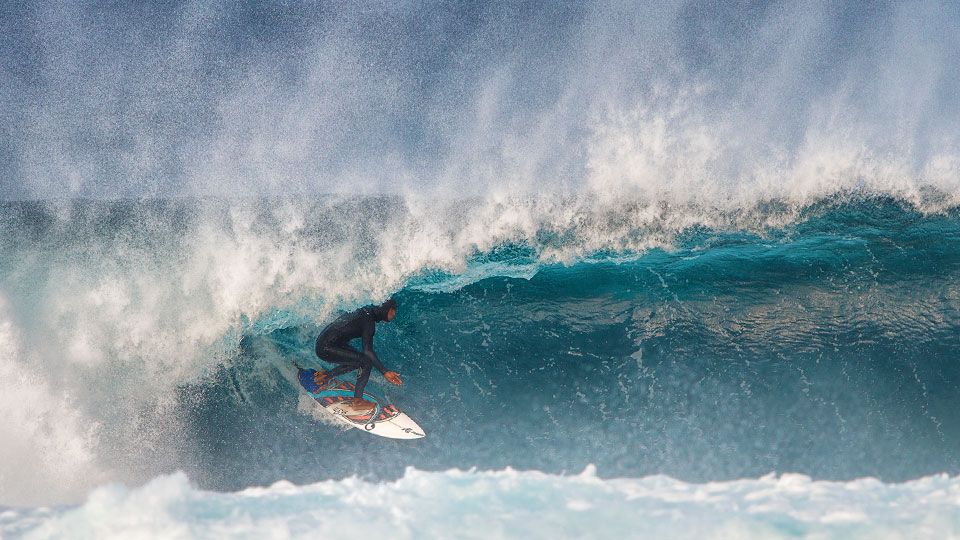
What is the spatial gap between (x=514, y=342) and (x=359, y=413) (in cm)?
193

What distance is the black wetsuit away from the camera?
240 inches

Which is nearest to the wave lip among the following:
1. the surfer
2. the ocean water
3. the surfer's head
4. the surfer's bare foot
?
the ocean water

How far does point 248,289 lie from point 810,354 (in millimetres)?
6464

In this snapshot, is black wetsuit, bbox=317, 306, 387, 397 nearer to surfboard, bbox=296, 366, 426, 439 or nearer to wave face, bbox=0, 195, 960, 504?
surfboard, bbox=296, 366, 426, 439

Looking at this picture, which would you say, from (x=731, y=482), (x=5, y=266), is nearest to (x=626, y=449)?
(x=731, y=482)

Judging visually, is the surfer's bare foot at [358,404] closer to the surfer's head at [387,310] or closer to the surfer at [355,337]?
the surfer at [355,337]

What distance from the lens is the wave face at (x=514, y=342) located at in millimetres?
6301

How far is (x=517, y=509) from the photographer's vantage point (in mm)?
5578

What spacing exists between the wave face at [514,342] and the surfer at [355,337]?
22.8 inches

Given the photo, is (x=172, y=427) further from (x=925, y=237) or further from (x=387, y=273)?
(x=925, y=237)

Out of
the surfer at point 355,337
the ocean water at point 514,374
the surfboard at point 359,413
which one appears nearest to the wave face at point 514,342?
the ocean water at point 514,374

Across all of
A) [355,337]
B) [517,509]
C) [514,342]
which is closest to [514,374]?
[514,342]

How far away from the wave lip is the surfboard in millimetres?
466

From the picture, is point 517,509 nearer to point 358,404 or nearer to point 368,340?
point 358,404
